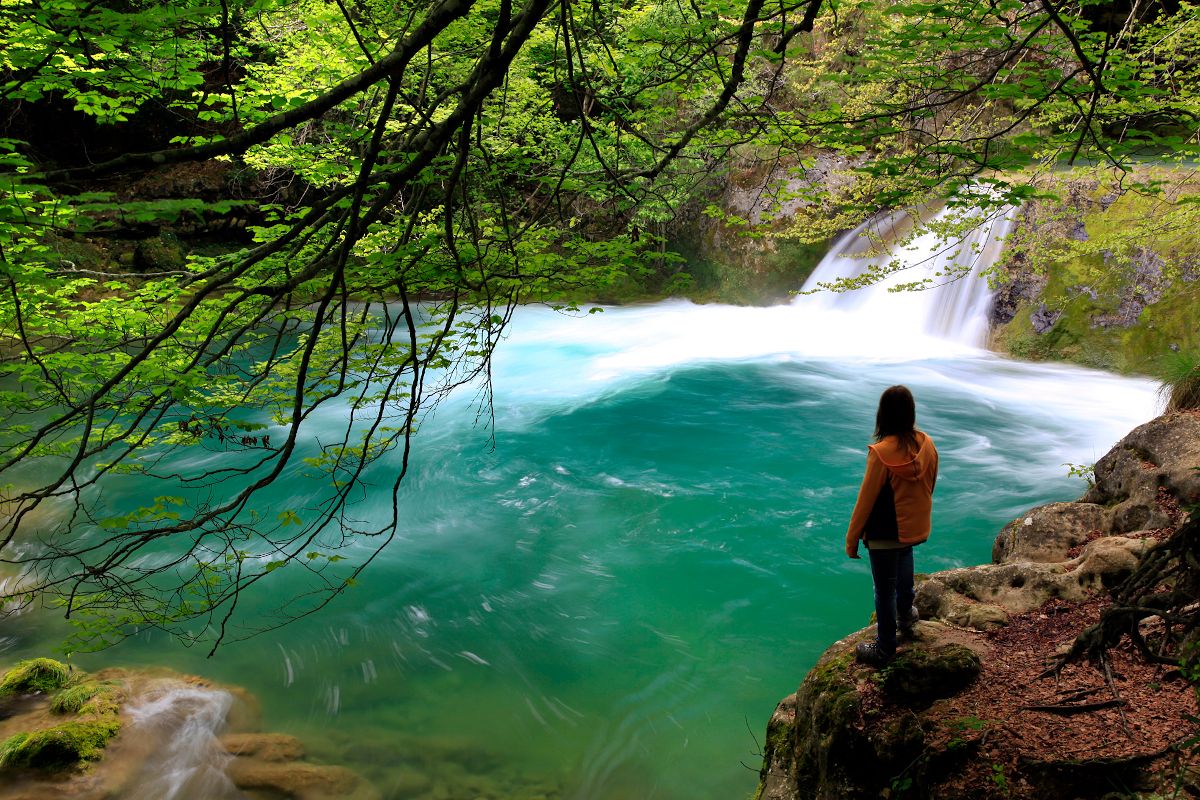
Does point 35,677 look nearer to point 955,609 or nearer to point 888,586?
point 888,586

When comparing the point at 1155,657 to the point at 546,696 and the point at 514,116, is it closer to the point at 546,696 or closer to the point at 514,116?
the point at 546,696

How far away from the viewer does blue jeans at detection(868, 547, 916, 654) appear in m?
3.21

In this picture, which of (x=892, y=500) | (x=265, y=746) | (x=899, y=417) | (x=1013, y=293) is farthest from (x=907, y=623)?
(x=1013, y=293)

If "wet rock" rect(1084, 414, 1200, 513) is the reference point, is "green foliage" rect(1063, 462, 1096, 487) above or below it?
below

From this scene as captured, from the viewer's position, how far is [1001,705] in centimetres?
291

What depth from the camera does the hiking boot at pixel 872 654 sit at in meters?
3.30

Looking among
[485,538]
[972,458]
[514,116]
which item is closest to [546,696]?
[485,538]

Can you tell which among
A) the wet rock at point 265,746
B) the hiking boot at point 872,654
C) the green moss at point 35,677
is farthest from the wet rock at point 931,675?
the green moss at point 35,677

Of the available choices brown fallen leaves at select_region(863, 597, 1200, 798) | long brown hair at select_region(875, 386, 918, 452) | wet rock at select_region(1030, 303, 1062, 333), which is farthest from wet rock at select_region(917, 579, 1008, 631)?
wet rock at select_region(1030, 303, 1062, 333)

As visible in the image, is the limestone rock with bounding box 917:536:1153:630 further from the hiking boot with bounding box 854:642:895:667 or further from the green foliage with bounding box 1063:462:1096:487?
the green foliage with bounding box 1063:462:1096:487

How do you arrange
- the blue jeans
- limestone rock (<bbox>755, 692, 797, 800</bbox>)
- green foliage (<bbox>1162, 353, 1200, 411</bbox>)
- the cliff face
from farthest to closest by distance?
green foliage (<bbox>1162, 353, 1200, 411</bbox>) < limestone rock (<bbox>755, 692, 797, 800</bbox>) < the blue jeans < the cliff face

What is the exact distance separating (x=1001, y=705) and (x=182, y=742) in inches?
204

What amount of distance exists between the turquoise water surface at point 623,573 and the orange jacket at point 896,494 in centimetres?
240

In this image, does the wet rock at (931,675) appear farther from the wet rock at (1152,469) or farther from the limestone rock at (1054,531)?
the wet rock at (1152,469)
